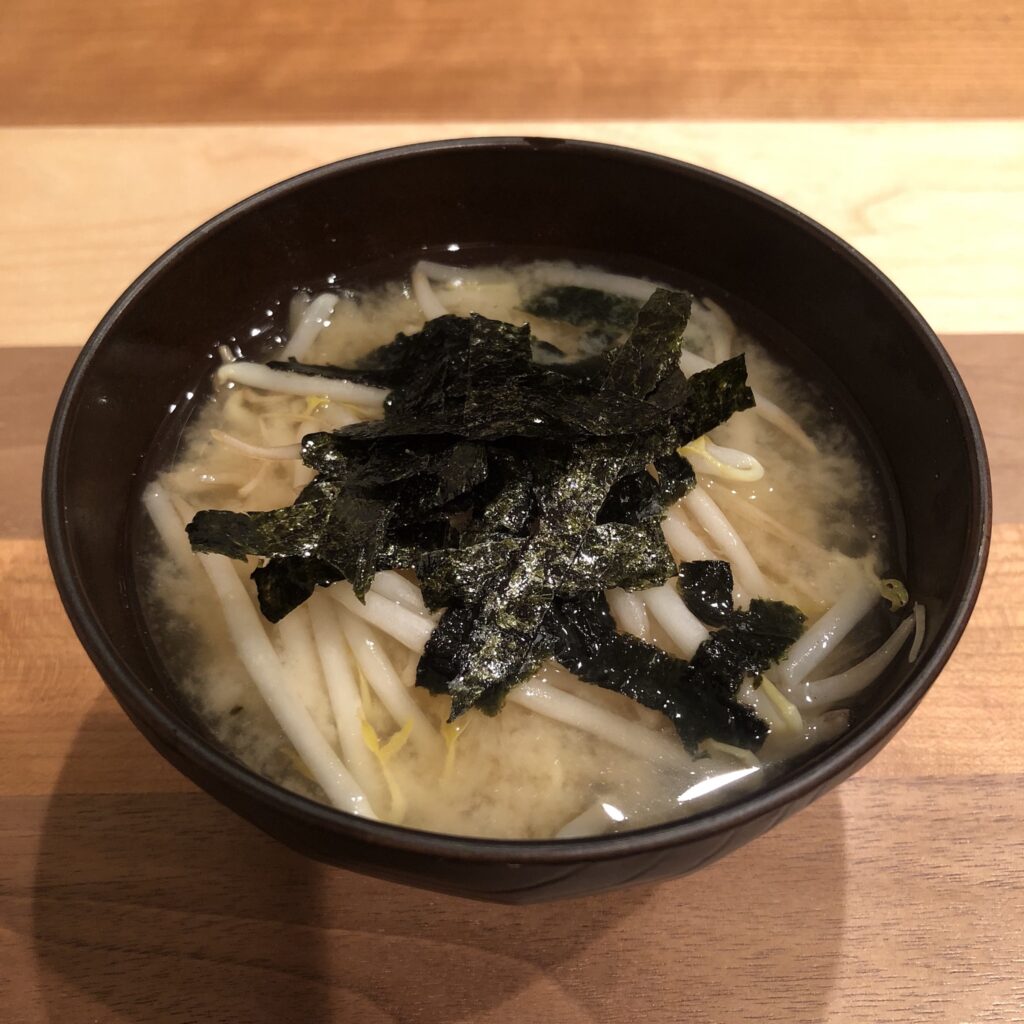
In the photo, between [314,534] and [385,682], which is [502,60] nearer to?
[314,534]

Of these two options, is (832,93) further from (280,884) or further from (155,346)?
(280,884)

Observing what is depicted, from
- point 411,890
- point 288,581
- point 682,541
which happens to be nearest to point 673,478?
point 682,541

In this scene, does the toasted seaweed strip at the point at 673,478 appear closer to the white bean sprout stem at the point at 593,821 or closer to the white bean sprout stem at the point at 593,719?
the white bean sprout stem at the point at 593,719

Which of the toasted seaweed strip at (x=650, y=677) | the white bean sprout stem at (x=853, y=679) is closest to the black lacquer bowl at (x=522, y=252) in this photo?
the white bean sprout stem at (x=853, y=679)

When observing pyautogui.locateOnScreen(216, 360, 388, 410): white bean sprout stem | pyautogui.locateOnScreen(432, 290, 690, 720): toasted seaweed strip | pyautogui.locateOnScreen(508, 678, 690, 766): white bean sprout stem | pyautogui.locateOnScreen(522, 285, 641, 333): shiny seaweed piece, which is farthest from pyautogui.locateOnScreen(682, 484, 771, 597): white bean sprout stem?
pyautogui.locateOnScreen(216, 360, 388, 410): white bean sprout stem

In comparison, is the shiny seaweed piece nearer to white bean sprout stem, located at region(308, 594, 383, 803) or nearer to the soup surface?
the soup surface

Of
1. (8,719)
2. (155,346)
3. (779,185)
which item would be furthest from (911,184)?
(8,719)
